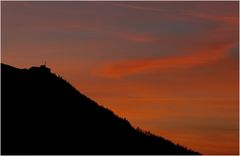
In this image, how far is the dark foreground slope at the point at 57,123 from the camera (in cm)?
7106

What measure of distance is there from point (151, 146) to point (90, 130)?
23.0ft

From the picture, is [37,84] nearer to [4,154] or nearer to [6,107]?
[6,107]

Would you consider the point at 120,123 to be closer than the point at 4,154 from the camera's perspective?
No

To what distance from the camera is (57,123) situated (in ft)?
248

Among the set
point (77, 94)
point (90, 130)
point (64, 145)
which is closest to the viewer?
point (64, 145)

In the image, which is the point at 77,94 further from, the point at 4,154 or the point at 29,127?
the point at 4,154

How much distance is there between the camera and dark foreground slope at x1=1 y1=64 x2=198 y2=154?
7106 centimetres

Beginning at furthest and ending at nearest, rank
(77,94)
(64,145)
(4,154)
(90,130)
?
(77,94) < (90,130) < (64,145) < (4,154)

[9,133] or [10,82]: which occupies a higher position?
[10,82]

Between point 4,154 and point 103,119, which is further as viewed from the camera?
point 103,119

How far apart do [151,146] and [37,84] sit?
13.0 meters

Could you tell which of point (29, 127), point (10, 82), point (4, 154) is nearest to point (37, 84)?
point (10, 82)

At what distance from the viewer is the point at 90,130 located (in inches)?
3022

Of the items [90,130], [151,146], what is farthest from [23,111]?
[151,146]
